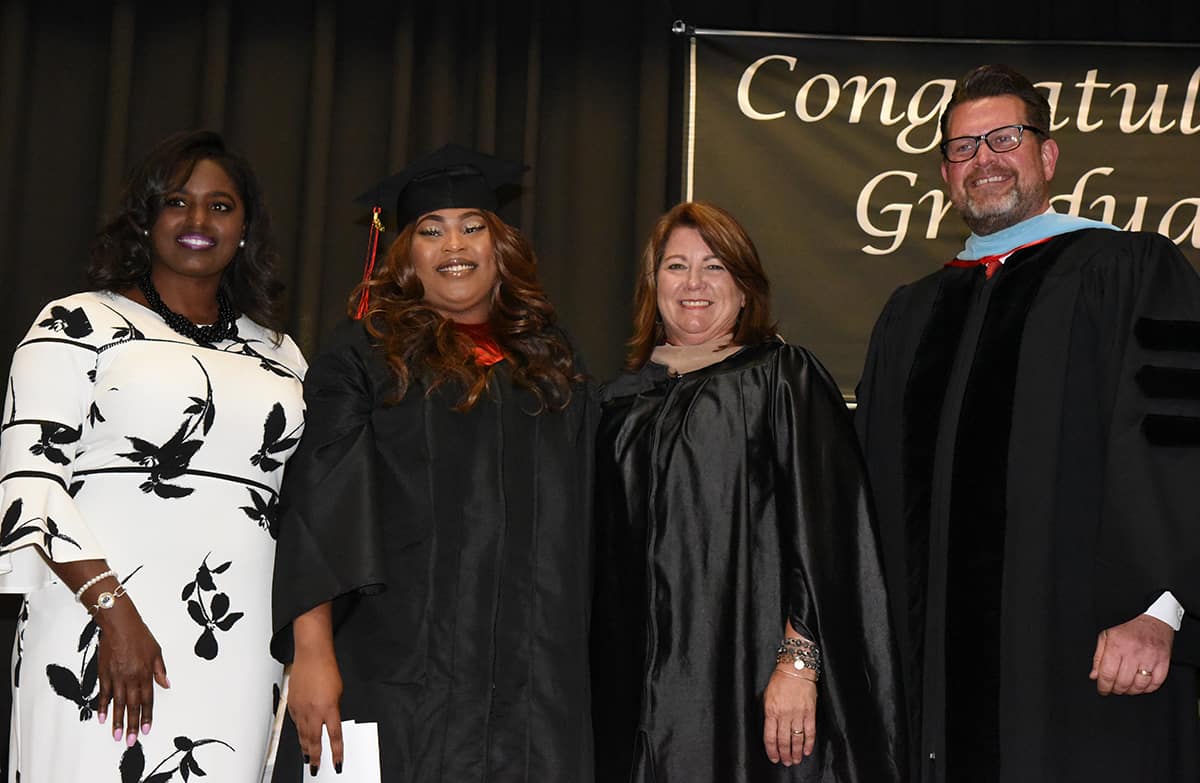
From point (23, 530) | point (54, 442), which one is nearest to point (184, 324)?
point (54, 442)

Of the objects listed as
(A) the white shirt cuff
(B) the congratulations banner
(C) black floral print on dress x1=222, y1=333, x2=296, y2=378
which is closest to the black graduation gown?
(C) black floral print on dress x1=222, y1=333, x2=296, y2=378

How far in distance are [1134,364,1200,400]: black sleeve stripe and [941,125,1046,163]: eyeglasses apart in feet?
2.19

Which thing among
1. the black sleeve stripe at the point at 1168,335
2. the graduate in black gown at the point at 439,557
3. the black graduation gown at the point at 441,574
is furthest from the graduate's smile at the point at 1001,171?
the black graduation gown at the point at 441,574

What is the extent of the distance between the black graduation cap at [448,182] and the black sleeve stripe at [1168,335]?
59.6 inches

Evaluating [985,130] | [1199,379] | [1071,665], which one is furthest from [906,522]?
[985,130]

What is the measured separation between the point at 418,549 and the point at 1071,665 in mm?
1426

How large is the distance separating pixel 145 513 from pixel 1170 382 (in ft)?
7.35

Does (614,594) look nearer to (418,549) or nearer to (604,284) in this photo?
(418,549)

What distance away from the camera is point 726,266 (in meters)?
2.96

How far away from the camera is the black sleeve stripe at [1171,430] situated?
260 cm

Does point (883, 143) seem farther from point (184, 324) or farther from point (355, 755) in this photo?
point (355, 755)

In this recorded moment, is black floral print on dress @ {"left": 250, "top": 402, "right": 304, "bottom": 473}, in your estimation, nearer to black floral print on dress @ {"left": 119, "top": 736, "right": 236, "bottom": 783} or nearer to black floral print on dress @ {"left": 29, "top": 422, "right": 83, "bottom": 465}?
black floral print on dress @ {"left": 29, "top": 422, "right": 83, "bottom": 465}

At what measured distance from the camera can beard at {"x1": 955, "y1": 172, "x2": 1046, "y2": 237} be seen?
3010mm

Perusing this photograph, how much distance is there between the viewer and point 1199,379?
2641 millimetres
